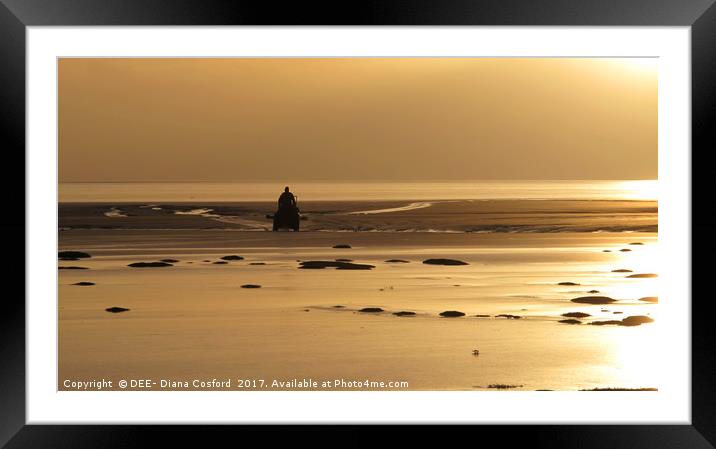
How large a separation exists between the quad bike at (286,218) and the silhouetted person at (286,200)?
0.03 meters

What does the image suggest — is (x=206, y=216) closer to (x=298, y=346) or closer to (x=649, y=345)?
(x=298, y=346)

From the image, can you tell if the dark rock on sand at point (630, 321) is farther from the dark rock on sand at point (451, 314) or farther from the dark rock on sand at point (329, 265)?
the dark rock on sand at point (329, 265)

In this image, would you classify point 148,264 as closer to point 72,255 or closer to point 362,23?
point 72,255

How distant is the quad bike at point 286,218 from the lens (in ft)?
15.3

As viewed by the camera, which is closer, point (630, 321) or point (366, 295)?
point (630, 321)

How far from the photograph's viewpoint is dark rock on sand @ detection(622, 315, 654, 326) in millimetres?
3508

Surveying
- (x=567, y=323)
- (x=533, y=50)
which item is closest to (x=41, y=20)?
(x=533, y=50)

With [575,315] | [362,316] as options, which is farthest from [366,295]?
[575,315]

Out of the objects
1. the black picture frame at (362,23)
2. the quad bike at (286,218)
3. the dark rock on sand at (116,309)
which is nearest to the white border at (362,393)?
the black picture frame at (362,23)

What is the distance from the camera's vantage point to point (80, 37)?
2303 mm

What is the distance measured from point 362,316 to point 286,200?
133 centimetres

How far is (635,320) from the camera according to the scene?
3553 mm

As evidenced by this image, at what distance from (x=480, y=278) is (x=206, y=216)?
6.77ft

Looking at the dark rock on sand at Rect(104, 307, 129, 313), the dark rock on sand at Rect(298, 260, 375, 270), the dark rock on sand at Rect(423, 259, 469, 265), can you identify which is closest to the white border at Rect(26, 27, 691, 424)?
the dark rock on sand at Rect(104, 307, 129, 313)
